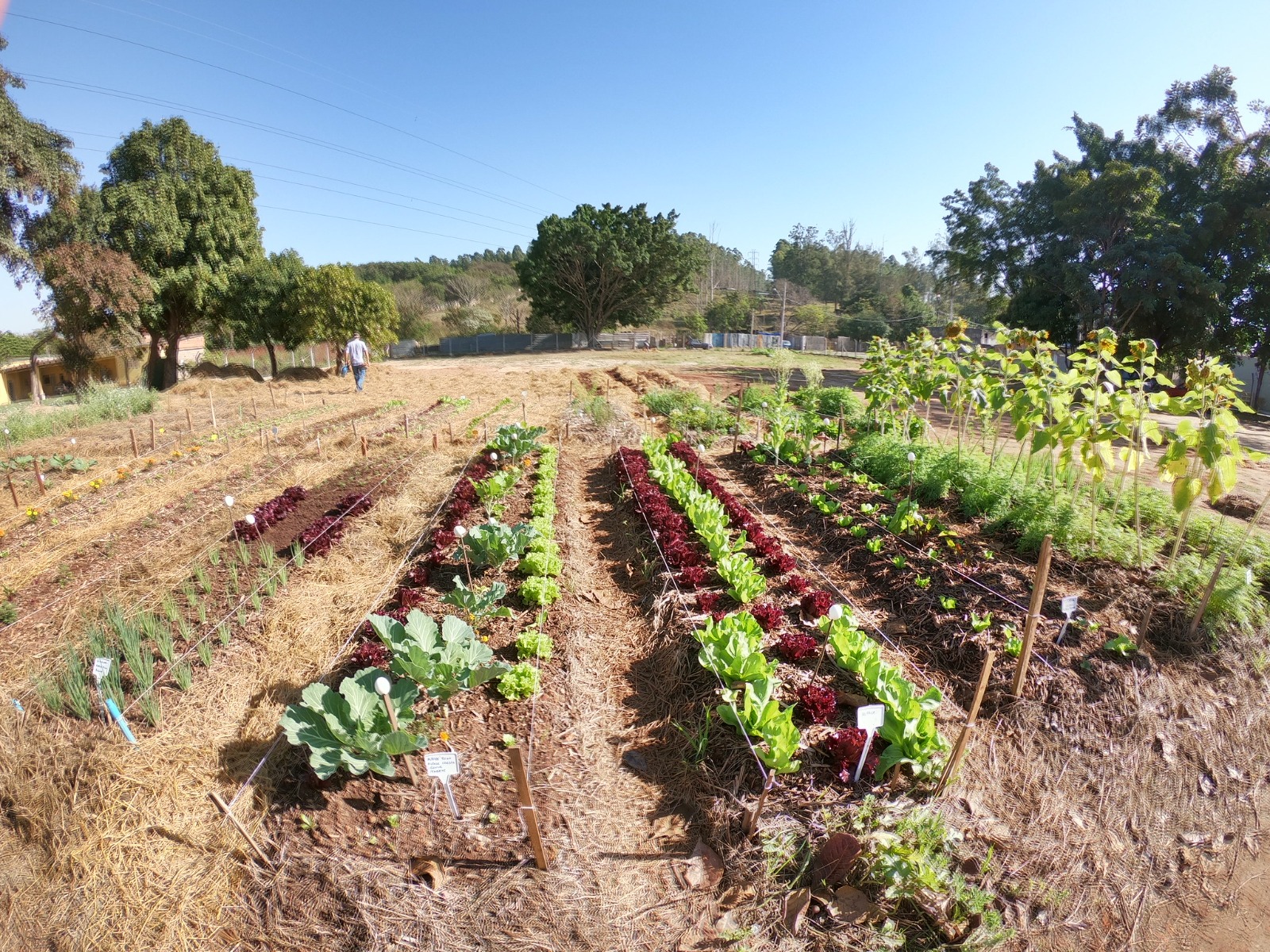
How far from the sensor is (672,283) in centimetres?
3875

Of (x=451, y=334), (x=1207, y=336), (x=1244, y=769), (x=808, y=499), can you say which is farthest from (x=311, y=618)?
(x=451, y=334)

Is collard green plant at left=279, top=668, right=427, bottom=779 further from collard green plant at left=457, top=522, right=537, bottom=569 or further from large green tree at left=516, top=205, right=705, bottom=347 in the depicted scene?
large green tree at left=516, top=205, right=705, bottom=347

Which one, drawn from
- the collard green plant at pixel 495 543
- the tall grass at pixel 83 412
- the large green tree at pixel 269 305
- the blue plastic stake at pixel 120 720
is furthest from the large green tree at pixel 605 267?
the blue plastic stake at pixel 120 720

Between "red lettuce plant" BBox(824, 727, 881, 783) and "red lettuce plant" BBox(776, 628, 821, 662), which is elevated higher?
"red lettuce plant" BBox(776, 628, 821, 662)

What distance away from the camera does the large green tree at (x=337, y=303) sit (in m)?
22.2

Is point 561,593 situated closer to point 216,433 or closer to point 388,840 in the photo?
point 388,840

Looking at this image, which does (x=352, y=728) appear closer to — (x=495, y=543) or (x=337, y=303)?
(x=495, y=543)

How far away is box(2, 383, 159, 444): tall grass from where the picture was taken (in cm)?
1124

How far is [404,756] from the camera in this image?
3.28m

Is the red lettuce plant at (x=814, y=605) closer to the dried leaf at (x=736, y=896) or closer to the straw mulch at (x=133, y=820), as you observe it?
the dried leaf at (x=736, y=896)

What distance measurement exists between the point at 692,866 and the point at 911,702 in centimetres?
140

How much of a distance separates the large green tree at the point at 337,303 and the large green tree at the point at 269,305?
13.3 inches

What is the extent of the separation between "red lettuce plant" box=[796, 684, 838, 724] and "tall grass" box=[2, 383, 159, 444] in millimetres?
14015

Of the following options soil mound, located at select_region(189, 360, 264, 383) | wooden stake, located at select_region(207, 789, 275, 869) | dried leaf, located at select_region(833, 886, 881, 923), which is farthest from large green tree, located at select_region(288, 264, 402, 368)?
dried leaf, located at select_region(833, 886, 881, 923)
